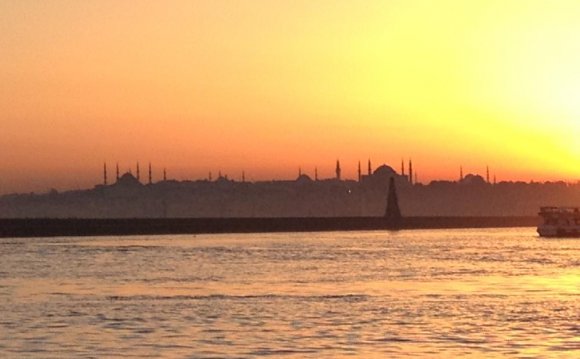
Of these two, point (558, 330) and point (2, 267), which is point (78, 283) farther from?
point (558, 330)

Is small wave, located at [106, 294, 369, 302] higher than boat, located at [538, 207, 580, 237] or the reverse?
the reverse

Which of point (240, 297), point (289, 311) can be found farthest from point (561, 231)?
point (289, 311)

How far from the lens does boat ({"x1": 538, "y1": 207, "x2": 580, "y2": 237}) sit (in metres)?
181

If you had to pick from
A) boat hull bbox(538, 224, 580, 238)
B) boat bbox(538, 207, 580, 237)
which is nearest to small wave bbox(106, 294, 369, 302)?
boat hull bbox(538, 224, 580, 238)

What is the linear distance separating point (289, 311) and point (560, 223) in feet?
464

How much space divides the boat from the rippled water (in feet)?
329

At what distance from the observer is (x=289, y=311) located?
4644 centimetres

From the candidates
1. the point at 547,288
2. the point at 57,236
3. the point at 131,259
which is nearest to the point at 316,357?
the point at 547,288

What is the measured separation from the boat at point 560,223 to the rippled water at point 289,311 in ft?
329

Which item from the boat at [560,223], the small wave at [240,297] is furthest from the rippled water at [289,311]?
the boat at [560,223]

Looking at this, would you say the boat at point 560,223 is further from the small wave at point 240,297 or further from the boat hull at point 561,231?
the small wave at point 240,297

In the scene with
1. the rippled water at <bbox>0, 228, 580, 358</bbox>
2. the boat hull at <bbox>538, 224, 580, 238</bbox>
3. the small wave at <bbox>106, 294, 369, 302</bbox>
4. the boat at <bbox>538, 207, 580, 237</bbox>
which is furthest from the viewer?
the boat at <bbox>538, 207, 580, 237</bbox>

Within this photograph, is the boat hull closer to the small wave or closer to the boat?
the boat

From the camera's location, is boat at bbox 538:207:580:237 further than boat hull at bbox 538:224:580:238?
Yes
